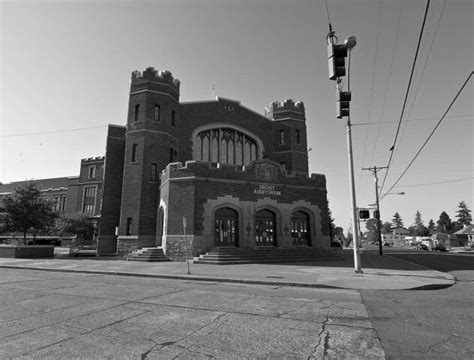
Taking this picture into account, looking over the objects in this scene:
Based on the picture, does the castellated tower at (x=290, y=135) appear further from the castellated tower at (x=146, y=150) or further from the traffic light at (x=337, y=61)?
the traffic light at (x=337, y=61)

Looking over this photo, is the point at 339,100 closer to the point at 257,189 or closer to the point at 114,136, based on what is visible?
the point at 257,189

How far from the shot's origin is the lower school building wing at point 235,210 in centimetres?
2127

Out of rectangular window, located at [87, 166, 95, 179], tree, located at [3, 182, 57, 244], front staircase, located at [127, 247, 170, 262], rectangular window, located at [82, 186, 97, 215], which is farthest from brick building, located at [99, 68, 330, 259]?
rectangular window, located at [87, 166, 95, 179]

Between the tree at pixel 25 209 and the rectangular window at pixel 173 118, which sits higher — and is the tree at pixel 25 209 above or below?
below

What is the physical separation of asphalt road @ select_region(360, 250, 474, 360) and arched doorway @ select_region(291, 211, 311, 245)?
14255mm

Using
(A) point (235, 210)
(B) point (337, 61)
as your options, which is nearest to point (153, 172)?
(A) point (235, 210)

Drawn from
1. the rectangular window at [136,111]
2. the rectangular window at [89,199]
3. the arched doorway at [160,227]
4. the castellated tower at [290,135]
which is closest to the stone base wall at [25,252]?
the arched doorway at [160,227]

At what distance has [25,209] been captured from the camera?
26266 mm

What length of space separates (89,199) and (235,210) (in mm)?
45303

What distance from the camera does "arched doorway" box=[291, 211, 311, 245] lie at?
2405 centimetres

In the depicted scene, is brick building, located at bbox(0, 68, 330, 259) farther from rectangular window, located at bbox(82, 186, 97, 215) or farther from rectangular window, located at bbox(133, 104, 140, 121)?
rectangular window, located at bbox(82, 186, 97, 215)

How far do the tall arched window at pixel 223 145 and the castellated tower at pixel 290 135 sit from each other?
2493 millimetres

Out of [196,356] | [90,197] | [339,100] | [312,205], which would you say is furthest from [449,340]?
[90,197]

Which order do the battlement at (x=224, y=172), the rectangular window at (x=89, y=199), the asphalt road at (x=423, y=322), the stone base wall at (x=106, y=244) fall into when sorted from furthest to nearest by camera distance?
the rectangular window at (x=89, y=199) → the stone base wall at (x=106, y=244) → the battlement at (x=224, y=172) → the asphalt road at (x=423, y=322)
